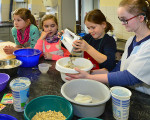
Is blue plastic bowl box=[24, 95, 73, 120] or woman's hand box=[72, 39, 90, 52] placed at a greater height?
woman's hand box=[72, 39, 90, 52]

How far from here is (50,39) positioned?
6.87 feet

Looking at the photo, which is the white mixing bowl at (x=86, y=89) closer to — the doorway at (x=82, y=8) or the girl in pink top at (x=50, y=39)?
the girl in pink top at (x=50, y=39)

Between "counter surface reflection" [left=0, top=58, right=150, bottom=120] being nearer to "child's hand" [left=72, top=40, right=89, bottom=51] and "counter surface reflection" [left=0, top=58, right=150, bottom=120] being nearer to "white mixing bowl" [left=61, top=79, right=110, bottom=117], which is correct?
"white mixing bowl" [left=61, top=79, right=110, bottom=117]

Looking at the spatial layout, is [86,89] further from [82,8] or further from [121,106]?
[82,8]

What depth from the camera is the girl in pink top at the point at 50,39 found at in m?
2.01

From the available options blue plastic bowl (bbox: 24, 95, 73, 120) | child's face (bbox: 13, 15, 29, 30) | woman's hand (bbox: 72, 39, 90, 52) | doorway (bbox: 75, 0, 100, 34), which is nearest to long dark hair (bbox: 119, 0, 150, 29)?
woman's hand (bbox: 72, 39, 90, 52)

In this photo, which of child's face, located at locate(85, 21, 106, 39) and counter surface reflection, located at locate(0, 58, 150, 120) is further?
child's face, located at locate(85, 21, 106, 39)

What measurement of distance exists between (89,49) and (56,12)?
6.29 ft

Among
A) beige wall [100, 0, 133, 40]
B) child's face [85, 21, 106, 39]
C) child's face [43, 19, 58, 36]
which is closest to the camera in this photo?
child's face [85, 21, 106, 39]

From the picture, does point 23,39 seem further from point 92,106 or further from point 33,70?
point 92,106

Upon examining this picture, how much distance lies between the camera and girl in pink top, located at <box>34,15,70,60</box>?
2006mm

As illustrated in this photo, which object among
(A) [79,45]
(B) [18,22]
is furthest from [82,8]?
(A) [79,45]

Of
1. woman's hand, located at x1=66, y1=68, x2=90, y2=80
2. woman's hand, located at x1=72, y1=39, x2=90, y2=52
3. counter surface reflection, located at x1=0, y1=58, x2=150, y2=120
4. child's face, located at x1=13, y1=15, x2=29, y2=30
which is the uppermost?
A: child's face, located at x1=13, y1=15, x2=29, y2=30

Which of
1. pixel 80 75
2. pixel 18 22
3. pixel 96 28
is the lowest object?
pixel 80 75
